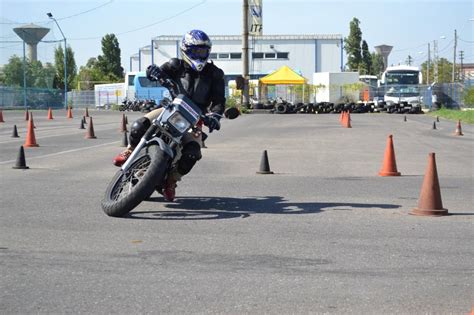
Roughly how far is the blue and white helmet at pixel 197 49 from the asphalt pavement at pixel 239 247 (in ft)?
5.68

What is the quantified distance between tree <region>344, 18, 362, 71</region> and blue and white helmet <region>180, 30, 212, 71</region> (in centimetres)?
11362

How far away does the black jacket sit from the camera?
30.9 feet

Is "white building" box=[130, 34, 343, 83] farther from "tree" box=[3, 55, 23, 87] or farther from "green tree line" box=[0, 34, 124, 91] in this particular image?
"tree" box=[3, 55, 23, 87]

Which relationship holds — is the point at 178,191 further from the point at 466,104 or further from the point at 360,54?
the point at 360,54

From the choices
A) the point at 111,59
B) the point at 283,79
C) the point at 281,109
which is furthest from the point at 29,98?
the point at 111,59

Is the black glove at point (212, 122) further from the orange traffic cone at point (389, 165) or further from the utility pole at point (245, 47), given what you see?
the utility pole at point (245, 47)

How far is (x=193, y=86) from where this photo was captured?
9445mm

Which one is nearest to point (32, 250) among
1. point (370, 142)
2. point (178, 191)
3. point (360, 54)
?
point (178, 191)

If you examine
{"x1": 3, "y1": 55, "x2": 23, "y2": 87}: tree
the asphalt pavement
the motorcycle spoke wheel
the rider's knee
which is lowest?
→ the asphalt pavement

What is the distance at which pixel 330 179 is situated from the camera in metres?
13.4

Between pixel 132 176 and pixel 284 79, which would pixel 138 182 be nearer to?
pixel 132 176

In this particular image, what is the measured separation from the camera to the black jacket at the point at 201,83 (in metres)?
9.42

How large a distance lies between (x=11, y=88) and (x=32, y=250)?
67.6 meters

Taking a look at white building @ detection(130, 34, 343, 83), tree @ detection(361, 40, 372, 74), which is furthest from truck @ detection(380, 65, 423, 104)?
tree @ detection(361, 40, 372, 74)
